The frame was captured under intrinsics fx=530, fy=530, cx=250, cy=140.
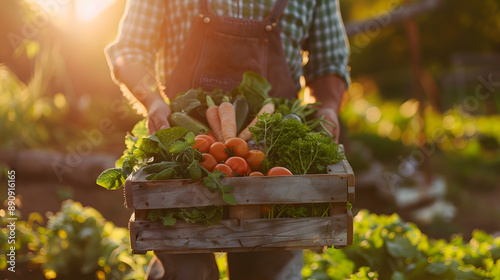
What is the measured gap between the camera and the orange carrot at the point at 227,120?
2312 mm

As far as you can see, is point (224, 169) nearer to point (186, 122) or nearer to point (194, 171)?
point (194, 171)

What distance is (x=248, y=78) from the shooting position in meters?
2.46

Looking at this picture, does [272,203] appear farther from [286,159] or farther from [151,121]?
[151,121]

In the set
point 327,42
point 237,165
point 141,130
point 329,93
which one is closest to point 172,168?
point 237,165

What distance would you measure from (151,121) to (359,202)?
17.8 feet

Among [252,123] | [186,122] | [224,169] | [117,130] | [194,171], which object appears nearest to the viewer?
[194,171]

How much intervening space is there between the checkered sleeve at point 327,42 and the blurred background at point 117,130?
3.53 metres

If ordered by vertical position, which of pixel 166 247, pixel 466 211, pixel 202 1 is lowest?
pixel 466 211

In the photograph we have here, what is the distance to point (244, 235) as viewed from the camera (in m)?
1.97

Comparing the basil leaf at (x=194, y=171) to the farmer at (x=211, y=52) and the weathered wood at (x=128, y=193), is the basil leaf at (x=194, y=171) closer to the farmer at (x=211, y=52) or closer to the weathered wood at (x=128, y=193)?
the weathered wood at (x=128, y=193)

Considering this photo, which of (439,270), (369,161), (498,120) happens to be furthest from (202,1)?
(498,120)

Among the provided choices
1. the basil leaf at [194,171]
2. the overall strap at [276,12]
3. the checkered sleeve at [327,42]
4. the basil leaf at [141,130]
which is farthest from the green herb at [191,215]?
the checkered sleeve at [327,42]

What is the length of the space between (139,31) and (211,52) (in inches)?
13.7

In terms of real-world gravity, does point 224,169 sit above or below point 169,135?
below
